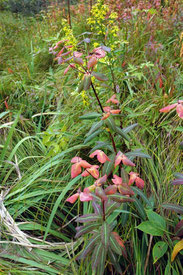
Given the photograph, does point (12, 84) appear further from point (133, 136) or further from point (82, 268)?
point (82, 268)

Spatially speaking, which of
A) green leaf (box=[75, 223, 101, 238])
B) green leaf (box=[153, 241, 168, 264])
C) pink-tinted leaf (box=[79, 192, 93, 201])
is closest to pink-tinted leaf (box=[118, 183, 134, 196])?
pink-tinted leaf (box=[79, 192, 93, 201])

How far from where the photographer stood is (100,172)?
5.38 feet

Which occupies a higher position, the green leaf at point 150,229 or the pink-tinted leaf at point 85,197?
the pink-tinted leaf at point 85,197

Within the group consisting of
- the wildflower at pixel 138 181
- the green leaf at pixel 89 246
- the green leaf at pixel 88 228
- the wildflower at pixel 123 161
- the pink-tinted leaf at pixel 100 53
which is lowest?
the green leaf at pixel 89 246

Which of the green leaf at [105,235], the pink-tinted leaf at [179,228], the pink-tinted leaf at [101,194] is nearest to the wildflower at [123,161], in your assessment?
the pink-tinted leaf at [101,194]

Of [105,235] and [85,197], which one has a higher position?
[85,197]

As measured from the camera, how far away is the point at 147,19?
9.34 feet

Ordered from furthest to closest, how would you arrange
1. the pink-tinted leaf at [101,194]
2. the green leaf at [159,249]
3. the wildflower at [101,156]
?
the green leaf at [159,249] < the wildflower at [101,156] < the pink-tinted leaf at [101,194]

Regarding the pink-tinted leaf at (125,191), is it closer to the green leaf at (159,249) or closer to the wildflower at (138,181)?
the wildflower at (138,181)

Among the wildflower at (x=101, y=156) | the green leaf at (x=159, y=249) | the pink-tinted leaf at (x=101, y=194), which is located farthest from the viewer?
the green leaf at (x=159, y=249)

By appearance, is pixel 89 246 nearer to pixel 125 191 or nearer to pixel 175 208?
pixel 125 191

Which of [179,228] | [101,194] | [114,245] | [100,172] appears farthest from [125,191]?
[100,172]

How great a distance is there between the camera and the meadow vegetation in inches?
45.8

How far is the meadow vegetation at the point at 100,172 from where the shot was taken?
1.16 metres
